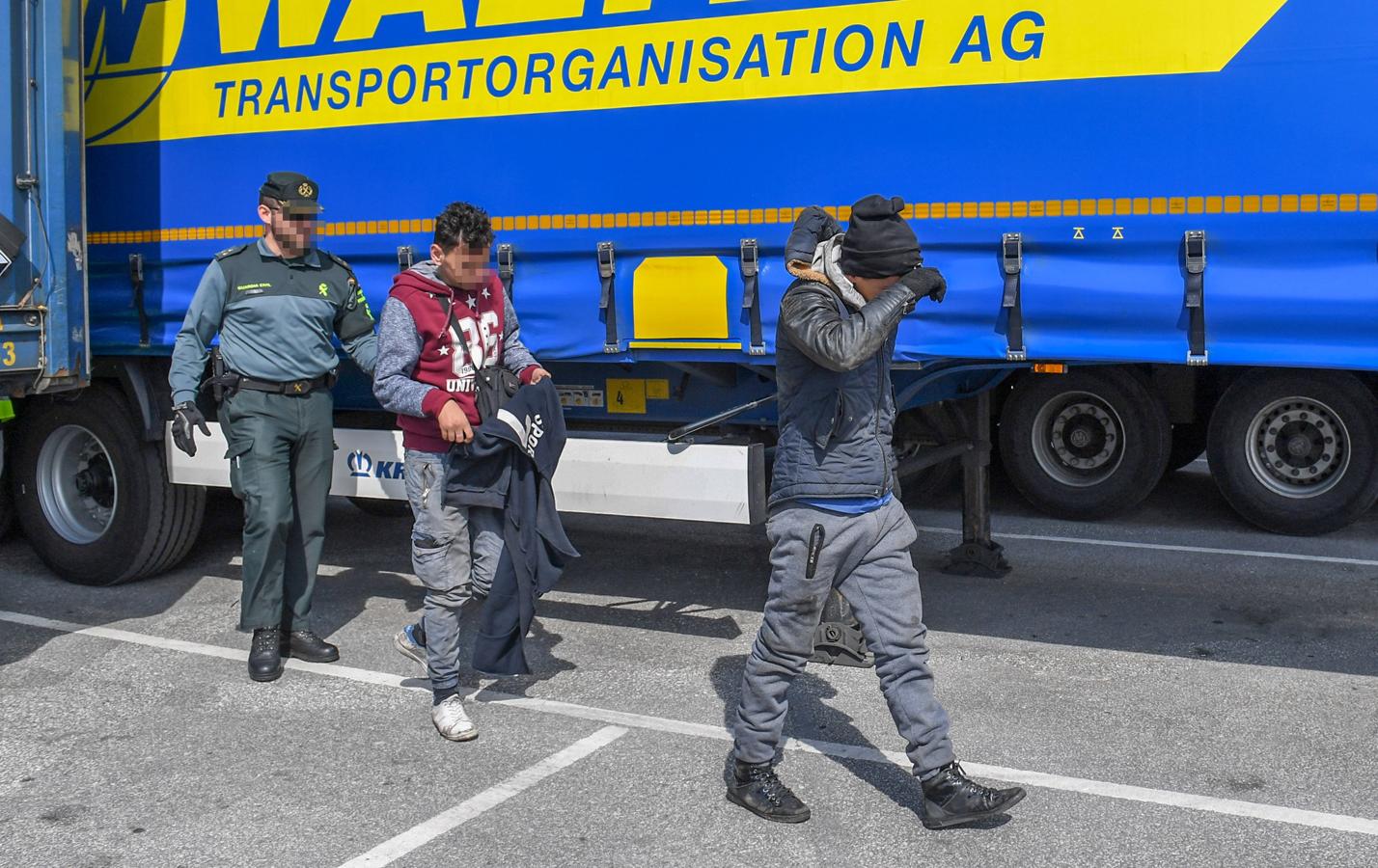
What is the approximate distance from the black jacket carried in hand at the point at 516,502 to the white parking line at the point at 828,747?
0.35 meters

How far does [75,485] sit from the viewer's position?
24.7ft

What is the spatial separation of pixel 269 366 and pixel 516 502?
141cm

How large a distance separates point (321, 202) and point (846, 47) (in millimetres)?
2485

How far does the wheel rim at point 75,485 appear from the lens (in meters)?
7.49

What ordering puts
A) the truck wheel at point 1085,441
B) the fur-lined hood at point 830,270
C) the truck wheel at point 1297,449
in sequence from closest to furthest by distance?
the fur-lined hood at point 830,270, the truck wheel at point 1297,449, the truck wheel at point 1085,441

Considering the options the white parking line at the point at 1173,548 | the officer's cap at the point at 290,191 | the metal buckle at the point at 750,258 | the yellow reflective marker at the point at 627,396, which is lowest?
the white parking line at the point at 1173,548

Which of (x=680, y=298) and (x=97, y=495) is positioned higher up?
(x=680, y=298)

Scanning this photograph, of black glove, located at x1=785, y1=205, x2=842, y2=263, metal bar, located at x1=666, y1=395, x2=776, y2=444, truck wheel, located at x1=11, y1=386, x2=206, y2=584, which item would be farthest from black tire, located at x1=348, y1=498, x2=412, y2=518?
black glove, located at x1=785, y1=205, x2=842, y2=263

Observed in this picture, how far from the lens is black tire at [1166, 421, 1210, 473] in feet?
28.9

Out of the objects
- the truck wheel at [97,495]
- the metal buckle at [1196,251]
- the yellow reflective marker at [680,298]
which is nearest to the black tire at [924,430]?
the yellow reflective marker at [680,298]

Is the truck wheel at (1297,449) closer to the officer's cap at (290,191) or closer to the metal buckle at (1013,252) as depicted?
the metal buckle at (1013,252)

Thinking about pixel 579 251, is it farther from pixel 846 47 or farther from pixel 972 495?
pixel 972 495

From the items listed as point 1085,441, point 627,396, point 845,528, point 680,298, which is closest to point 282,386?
point 627,396

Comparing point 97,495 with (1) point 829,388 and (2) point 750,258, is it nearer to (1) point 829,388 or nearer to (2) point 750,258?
(2) point 750,258
